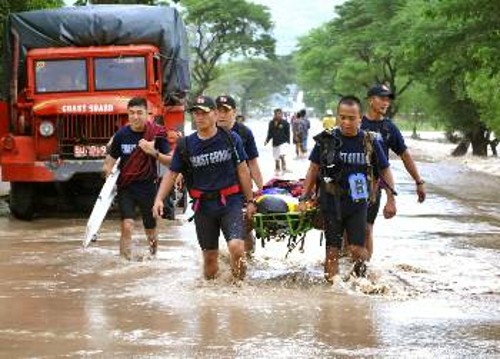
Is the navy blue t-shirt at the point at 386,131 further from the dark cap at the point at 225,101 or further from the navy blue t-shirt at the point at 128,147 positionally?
the navy blue t-shirt at the point at 128,147

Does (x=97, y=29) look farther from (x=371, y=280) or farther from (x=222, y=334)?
(x=222, y=334)

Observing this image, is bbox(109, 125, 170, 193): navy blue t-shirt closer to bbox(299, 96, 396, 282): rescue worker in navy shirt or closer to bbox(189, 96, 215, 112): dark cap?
bbox(189, 96, 215, 112): dark cap

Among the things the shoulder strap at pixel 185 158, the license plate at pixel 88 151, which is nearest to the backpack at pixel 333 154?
the shoulder strap at pixel 185 158

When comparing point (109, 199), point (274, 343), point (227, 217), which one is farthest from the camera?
point (109, 199)

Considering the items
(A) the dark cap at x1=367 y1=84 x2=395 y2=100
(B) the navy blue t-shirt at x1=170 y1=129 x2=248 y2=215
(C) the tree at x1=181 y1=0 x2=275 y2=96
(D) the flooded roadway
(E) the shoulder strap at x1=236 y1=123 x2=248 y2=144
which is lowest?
(D) the flooded roadway

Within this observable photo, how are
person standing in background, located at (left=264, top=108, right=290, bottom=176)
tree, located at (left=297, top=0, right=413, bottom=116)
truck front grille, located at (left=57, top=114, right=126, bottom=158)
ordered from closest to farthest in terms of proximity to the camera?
truck front grille, located at (left=57, top=114, right=126, bottom=158) < person standing in background, located at (left=264, top=108, right=290, bottom=176) < tree, located at (left=297, top=0, right=413, bottom=116)

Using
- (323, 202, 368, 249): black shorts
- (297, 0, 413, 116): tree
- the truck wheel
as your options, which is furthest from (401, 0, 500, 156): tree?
(297, 0, 413, 116): tree

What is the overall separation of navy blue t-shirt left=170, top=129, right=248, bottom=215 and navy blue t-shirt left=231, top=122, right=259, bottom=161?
3.35 ft

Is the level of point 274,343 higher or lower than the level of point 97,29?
lower

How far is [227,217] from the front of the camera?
7711mm

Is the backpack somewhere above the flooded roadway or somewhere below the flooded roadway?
above

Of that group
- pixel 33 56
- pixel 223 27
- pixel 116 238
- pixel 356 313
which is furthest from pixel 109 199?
pixel 223 27

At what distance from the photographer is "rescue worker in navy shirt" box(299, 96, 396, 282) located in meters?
7.63

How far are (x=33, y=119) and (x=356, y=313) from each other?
7837 millimetres
